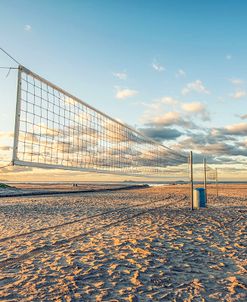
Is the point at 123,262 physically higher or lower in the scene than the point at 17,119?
lower

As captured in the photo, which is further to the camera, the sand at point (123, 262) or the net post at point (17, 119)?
the net post at point (17, 119)

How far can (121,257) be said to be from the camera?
383cm

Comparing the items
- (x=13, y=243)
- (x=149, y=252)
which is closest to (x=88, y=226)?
(x=13, y=243)

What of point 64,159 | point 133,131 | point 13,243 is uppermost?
point 133,131

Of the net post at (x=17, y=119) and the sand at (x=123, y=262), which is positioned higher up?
the net post at (x=17, y=119)

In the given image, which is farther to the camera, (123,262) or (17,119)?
(17,119)

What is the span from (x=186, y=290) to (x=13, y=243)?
3.13 metres

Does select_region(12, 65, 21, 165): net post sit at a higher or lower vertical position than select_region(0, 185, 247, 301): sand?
higher

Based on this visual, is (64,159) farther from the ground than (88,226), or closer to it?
farther from the ground

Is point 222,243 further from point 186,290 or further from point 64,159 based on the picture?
point 64,159

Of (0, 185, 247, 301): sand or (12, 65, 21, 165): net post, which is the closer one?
(0, 185, 247, 301): sand

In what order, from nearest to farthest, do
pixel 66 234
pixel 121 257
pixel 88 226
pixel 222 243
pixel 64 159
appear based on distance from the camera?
pixel 121 257, pixel 222 243, pixel 66 234, pixel 88 226, pixel 64 159

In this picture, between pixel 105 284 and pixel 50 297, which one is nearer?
pixel 50 297

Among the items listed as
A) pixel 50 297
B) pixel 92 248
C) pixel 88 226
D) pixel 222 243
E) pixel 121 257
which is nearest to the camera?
pixel 50 297
